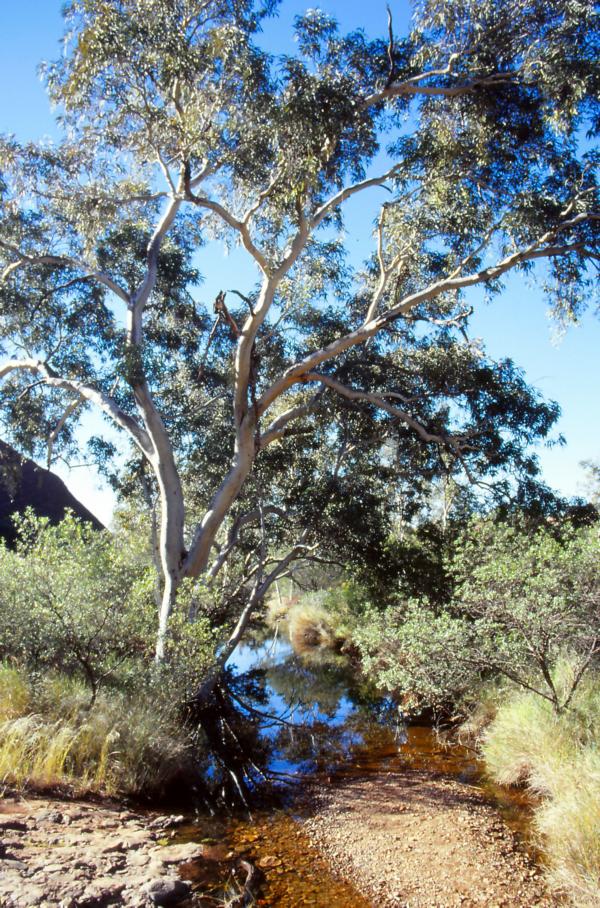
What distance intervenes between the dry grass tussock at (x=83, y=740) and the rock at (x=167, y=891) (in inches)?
66.3

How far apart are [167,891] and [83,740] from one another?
2.03 meters

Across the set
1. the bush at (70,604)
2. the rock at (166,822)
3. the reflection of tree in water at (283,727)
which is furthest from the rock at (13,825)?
the reflection of tree in water at (283,727)

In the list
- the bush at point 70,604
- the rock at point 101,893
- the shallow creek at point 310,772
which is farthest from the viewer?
the bush at point 70,604

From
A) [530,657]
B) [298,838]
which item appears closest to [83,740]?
[298,838]

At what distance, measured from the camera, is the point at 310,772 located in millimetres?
7160

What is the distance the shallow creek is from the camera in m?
4.35

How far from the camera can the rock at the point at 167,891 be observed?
12.7 ft

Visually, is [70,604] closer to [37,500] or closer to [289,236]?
[289,236]

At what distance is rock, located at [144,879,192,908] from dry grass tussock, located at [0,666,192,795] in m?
1.68

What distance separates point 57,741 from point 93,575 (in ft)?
5.09

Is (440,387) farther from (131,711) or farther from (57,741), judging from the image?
(57,741)

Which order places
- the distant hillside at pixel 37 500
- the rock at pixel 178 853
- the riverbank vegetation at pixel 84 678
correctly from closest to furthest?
the rock at pixel 178 853, the riverbank vegetation at pixel 84 678, the distant hillside at pixel 37 500

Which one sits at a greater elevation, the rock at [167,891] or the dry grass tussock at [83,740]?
the dry grass tussock at [83,740]

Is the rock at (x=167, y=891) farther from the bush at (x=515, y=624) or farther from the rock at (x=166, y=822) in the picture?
the bush at (x=515, y=624)
